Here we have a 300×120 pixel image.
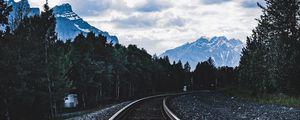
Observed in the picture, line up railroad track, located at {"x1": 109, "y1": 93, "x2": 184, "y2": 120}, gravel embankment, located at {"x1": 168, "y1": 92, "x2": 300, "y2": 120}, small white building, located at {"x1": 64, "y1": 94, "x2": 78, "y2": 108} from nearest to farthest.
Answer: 1. railroad track, located at {"x1": 109, "y1": 93, "x2": 184, "y2": 120}
2. gravel embankment, located at {"x1": 168, "y1": 92, "x2": 300, "y2": 120}
3. small white building, located at {"x1": 64, "y1": 94, "x2": 78, "y2": 108}

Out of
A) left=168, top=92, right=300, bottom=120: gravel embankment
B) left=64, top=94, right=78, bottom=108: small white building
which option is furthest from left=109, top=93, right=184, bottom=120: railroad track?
left=64, top=94, right=78, bottom=108: small white building

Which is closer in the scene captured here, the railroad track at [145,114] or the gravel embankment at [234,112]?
the railroad track at [145,114]

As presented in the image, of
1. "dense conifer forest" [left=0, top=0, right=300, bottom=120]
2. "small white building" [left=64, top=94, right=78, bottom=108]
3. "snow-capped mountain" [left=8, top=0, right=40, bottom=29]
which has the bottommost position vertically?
"small white building" [left=64, top=94, right=78, bottom=108]

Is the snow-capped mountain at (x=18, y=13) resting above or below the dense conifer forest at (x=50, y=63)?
above

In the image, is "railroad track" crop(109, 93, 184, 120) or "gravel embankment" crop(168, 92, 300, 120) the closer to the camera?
"railroad track" crop(109, 93, 184, 120)

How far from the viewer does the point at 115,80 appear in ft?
273

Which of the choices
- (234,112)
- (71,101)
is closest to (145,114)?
(234,112)

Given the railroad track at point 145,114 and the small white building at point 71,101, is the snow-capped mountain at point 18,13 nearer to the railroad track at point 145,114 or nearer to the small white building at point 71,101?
the railroad track at point 145,114

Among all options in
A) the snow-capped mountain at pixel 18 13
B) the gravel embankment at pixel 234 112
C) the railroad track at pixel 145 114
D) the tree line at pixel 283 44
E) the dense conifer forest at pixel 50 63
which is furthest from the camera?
the tree line at pixel 283 44

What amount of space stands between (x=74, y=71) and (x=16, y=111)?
21348mm

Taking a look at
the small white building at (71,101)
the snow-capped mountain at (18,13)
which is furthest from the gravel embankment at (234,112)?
the small white building at (71,101)

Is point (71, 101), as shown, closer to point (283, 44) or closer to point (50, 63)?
point (50, 63)

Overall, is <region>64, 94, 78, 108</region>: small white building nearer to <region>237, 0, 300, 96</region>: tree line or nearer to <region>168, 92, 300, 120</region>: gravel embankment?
<region>237, 0, 300, 96</region>: tree line

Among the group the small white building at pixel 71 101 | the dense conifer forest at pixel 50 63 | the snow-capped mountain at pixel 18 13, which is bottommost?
the small white building at pixel 71 101
